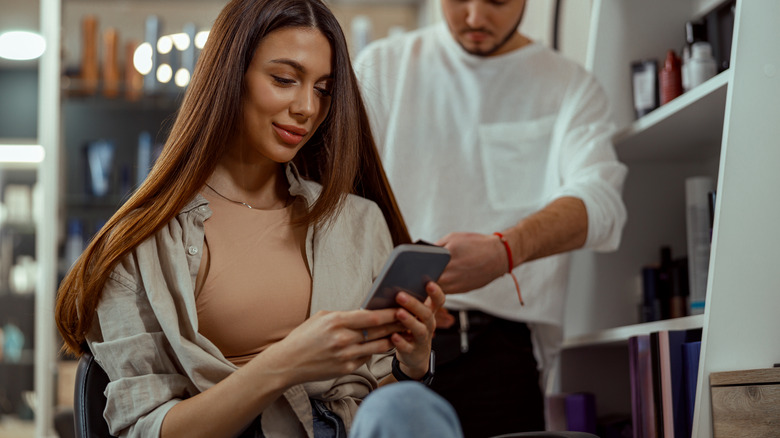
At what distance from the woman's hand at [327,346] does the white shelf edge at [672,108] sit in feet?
2.49

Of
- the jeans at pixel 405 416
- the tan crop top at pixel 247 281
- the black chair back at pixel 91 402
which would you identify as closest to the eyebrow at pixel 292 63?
the tan crop top at pixel 247 281

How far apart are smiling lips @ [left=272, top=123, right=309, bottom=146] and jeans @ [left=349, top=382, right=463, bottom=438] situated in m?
0.61

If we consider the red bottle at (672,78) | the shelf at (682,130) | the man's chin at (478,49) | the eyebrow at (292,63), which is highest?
the man's chin at (478,49)

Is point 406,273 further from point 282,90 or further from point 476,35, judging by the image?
point 476,35

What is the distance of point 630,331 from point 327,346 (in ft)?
2.88

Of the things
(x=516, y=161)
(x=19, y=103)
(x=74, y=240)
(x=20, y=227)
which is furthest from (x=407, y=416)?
(x=19, y=103)

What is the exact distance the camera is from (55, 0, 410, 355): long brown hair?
1214 millimetres

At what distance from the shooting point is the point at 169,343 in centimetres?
121

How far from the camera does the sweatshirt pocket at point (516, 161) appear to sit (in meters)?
1.87

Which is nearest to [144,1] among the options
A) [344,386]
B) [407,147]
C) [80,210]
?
[80,210]

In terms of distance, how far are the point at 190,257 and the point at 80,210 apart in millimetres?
2705

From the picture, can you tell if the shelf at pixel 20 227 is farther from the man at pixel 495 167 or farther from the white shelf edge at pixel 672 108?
the white shelf edge at pixel 672 108

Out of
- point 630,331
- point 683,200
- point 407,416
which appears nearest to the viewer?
point 407,416

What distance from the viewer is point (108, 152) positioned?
375 cm
